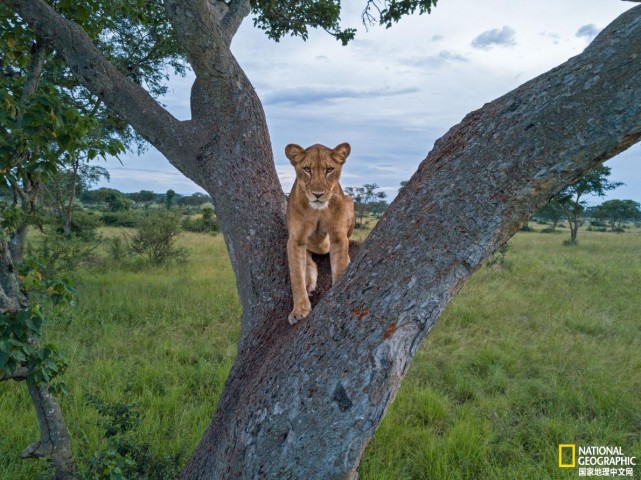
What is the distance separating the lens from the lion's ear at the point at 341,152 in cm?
315

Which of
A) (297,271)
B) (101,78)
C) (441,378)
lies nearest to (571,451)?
(441,378)

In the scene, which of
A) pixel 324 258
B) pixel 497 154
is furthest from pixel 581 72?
pixel 324 258

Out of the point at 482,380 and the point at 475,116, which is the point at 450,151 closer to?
the point at 475,116

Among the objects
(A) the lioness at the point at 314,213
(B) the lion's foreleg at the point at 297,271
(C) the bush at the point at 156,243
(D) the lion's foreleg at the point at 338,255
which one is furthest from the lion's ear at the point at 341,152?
(C) the bush at the point at 156,243

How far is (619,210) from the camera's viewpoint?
4031 centimetres

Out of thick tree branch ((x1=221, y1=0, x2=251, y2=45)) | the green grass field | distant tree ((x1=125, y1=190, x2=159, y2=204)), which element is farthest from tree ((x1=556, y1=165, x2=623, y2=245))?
distant tree ((x1=125, y1=190, x2=159, y2=204))

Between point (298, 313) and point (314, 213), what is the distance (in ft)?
2.35

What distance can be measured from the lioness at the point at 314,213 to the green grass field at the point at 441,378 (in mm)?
1927

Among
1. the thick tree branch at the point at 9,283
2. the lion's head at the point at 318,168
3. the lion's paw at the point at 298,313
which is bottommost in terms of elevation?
the lion's paw at the point at 298,313

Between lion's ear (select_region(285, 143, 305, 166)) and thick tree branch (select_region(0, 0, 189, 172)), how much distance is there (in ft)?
2.31

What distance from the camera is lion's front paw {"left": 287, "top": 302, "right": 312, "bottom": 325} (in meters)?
2.72

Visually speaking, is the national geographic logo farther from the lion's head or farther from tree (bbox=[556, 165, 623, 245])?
tree (bbox=[556, 165, 623, 245])

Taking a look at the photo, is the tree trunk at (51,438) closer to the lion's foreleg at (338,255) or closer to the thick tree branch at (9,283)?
the thick tree branch at (9,283)

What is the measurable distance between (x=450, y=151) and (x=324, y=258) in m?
1.70
